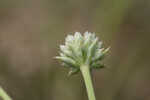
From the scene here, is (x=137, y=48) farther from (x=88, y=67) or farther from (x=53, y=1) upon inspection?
(x=88, y=67)

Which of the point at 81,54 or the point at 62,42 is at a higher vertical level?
the point at 62,42

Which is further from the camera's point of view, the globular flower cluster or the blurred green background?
the blurred green background

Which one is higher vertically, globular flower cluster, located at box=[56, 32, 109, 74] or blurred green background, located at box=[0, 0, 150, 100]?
blurred green background, located at box=[0, 0, 150, 100]

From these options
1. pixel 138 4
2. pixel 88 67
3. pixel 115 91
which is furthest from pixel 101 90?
pixel 88 67

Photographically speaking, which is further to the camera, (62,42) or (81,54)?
(62,42)

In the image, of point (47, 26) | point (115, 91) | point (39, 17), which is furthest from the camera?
point (39, 17)
